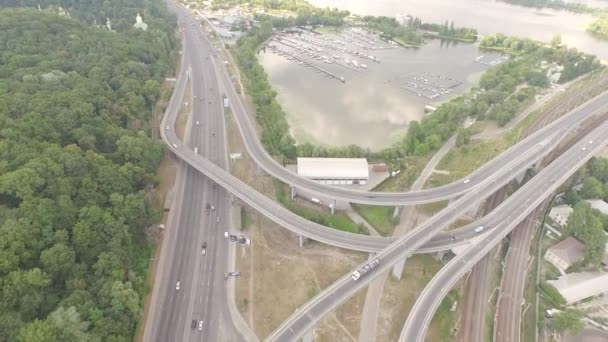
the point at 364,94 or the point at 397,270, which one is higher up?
the point at 364,94

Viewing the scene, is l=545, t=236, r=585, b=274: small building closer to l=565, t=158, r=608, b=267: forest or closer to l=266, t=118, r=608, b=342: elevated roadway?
l=565, t=158, r=608, b=267: forest

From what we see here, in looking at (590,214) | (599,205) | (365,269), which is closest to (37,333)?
(365,269)

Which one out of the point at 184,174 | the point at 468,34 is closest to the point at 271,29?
the point at 468,34

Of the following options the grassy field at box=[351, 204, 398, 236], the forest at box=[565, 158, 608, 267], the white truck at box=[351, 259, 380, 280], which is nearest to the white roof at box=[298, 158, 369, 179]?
the grassy field at box=[351, 204, 398, 236]

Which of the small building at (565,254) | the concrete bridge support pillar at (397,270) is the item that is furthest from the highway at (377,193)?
the small building at (565,254)

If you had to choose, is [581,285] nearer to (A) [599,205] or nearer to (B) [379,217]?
(A) [599,205]

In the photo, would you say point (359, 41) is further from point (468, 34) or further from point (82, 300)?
point (82, 300)
